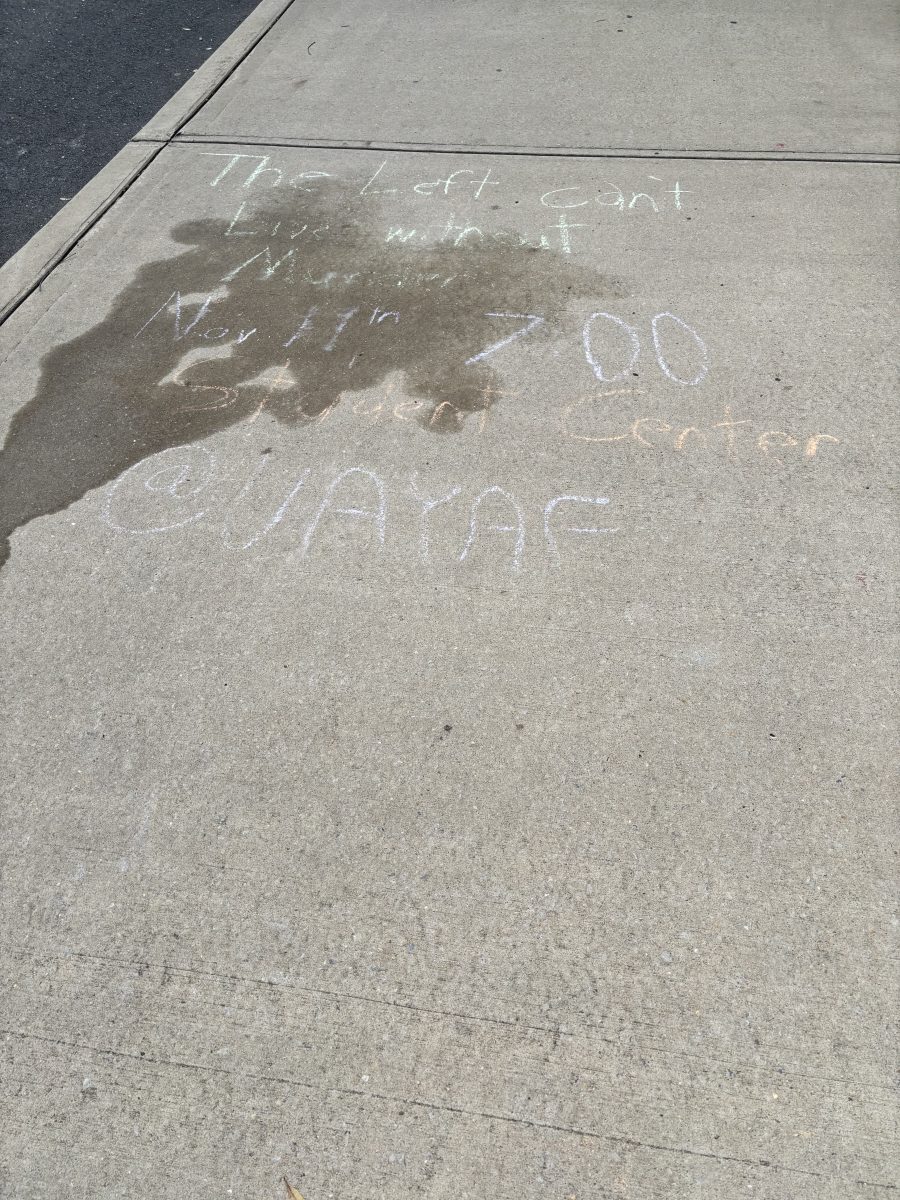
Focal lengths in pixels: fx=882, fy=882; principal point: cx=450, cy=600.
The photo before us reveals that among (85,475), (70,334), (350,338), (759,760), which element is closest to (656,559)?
(759,760)

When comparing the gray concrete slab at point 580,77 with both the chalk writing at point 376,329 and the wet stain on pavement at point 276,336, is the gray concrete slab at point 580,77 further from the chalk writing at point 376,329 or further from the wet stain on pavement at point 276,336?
the chalk writing at point 376,329

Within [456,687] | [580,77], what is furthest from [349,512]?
[580,77]

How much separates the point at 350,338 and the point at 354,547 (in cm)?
143

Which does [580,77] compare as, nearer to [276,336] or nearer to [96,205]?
[96,205]

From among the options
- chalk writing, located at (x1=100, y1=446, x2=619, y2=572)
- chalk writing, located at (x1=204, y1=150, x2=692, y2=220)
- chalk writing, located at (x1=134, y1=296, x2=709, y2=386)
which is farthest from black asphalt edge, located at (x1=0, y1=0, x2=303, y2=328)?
chalk writing, located at (x1=100, y1=446, x2=619, y2=572)

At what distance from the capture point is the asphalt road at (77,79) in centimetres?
584

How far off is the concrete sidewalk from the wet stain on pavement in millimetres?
24

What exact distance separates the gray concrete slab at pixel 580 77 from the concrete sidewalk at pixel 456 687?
1.97ft

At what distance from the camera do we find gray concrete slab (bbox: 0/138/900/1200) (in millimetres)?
2062

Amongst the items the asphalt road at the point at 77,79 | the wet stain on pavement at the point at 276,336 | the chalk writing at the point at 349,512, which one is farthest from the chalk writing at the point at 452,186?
the chalk writing at the point at 349,512

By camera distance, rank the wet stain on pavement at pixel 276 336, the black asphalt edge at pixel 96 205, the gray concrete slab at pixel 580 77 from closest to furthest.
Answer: the wet stain on pavement at pixel 276 336 < the black asphalt edge at pixel 96 205 < the gray concrete slab at pixel 580 77

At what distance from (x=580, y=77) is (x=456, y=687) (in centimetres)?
568

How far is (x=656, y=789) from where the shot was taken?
8.51 feet

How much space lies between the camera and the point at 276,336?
4281 millimetres
